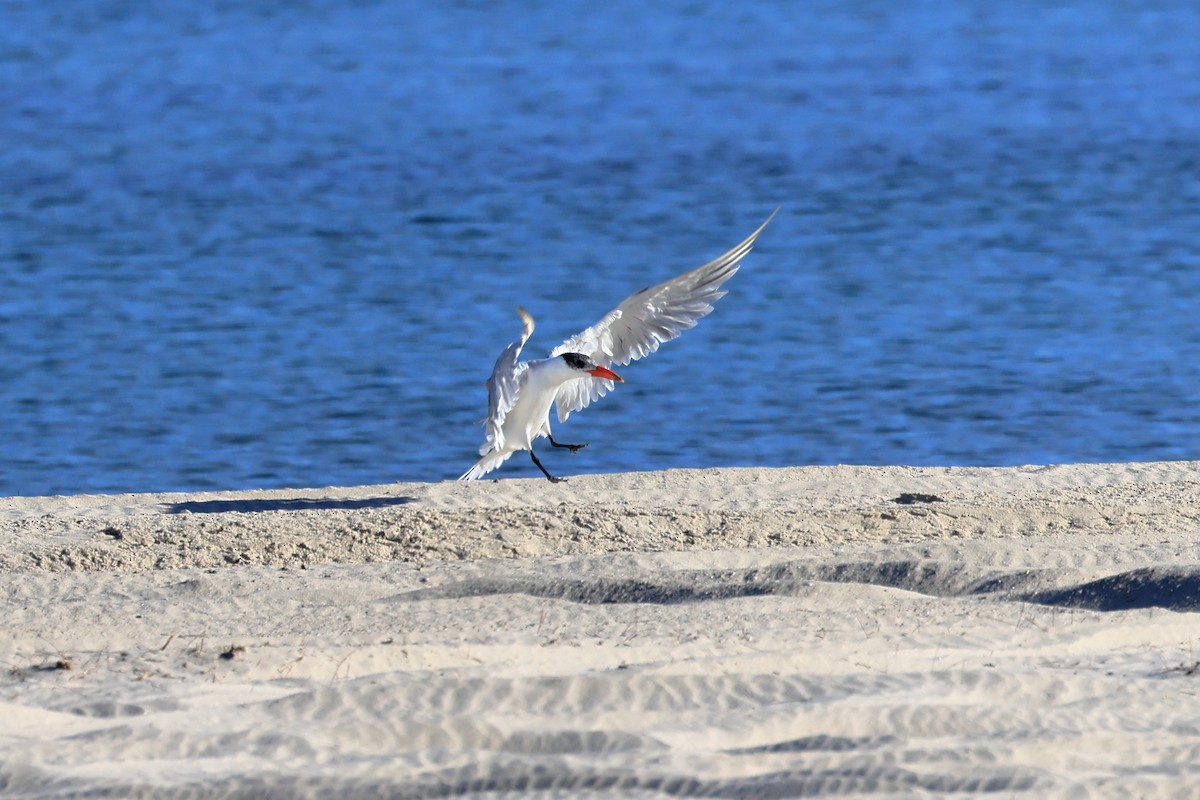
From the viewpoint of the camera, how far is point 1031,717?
5520 millimetres

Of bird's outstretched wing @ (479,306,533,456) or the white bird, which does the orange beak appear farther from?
bird's outstretched wing @ (479,306,533,456)

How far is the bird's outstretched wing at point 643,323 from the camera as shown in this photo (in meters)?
10.5

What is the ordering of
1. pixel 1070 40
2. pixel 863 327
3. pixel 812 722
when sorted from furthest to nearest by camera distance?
pixel 1070 40 < pixel 863 327 < pixel 812 722

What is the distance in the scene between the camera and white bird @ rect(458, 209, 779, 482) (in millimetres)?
9602

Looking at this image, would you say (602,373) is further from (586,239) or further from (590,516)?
(586,239)

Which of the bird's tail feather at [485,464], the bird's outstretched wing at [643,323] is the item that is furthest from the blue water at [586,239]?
the bird's tail feather at [485,464]

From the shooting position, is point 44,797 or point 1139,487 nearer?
point 44,797

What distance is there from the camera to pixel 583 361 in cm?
997

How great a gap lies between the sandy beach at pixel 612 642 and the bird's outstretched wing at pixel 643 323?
943mm

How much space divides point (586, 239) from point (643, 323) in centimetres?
993

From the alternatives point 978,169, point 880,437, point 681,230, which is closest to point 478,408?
point 880,437

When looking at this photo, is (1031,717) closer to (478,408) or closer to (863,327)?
(478,408)

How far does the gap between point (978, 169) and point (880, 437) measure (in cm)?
1206

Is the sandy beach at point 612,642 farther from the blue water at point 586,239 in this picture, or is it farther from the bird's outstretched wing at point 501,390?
the blue water at point 586,239
